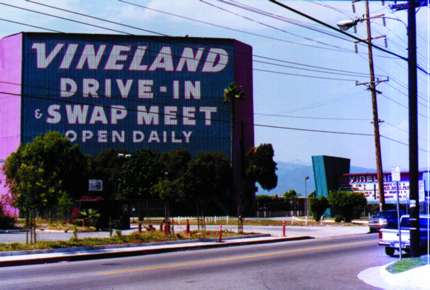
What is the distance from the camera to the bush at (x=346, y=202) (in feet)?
180

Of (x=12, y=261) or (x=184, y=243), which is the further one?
(x=184, y=243)

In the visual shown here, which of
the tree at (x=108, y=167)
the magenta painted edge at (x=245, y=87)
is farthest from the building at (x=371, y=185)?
the tree at (x=108, y=167)

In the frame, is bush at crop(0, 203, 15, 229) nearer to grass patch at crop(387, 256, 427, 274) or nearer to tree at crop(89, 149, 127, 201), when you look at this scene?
grass patch at crop(387, 256, 427, 274)

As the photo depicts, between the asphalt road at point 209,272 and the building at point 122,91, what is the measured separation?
76.5 metres

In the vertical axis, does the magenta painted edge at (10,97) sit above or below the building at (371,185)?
above

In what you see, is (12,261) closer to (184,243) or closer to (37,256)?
(37,256)

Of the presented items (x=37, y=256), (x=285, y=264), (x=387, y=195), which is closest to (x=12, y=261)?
(x=37, y=256)

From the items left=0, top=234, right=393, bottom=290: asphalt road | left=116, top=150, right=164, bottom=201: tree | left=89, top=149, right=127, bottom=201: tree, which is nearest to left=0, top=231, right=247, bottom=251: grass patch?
left=0, top=234, right=393, bottom=290: asphalt road

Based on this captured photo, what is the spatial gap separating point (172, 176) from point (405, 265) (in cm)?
7105

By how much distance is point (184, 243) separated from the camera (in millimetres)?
→ 28828

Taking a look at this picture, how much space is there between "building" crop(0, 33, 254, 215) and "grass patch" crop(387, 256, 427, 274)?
80457 millimetres

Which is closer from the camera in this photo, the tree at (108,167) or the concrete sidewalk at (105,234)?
the concrete sidewalk at (105,234)

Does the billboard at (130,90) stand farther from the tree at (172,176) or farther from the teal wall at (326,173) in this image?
the teal wall at (326,173)

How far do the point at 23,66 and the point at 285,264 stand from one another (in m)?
86.2
